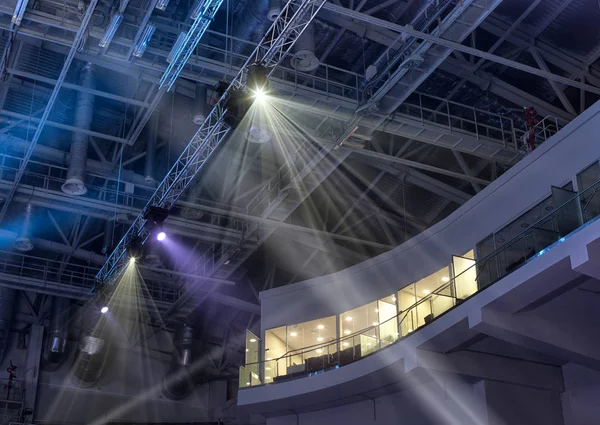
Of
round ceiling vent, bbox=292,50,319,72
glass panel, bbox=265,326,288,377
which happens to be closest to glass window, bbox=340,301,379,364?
glass panel, bbox=265,326,288,377

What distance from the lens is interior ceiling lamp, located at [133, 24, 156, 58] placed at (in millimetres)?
16991

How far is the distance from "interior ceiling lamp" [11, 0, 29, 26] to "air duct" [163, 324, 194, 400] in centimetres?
1777

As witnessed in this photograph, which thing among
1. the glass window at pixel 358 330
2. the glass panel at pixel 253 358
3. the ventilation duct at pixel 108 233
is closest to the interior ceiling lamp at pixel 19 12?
the ventilation duct at pixel 108 233

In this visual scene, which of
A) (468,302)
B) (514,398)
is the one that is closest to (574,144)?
(468,302)

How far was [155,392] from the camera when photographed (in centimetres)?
3294

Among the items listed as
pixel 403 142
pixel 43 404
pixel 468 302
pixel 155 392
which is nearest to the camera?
pixel 468 302

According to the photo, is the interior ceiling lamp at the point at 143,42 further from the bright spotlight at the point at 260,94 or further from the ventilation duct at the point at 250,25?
the bright spotlight at the point at 260,94

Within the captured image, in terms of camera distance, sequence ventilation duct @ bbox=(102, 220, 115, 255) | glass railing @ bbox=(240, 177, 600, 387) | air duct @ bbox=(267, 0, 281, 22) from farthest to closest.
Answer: ventilation duct @ bbox=(102, 220, 115, 255) → air duct @ bbox=(267, 0, 281, 22) → glass railing @ bbox=(240, 177, 600, 387)

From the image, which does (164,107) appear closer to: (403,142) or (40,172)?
(40,172)

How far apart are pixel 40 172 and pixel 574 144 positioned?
54.2 feet

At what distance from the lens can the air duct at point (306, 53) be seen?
1822 cm

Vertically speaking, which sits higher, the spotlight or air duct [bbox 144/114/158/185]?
air duct [bbox 144/114/158/185]

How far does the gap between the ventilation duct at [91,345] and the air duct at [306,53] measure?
14.3 m

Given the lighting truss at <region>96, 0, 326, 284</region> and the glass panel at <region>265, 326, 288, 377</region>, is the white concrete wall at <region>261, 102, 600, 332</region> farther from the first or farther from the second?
the lighting truss at <region>96, 0, 326, 284</region>
